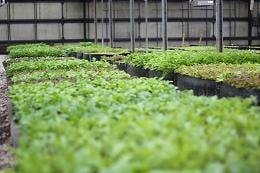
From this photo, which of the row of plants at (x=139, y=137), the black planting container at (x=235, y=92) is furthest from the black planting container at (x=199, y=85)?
the row of plants at (x=139, y=137)

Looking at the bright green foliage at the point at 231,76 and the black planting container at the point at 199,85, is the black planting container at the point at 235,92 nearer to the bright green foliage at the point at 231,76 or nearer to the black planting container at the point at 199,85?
the bright green foliage at the point at 231,76

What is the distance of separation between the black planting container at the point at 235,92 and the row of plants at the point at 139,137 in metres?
1.54

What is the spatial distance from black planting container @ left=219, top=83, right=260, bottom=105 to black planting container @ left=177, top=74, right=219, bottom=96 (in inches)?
12.9

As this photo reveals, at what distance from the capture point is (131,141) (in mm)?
2934

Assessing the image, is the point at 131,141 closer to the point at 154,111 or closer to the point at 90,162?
the point at 90,162

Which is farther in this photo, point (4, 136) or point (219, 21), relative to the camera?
point (219, 21)

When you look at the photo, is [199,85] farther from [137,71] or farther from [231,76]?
[137,71]

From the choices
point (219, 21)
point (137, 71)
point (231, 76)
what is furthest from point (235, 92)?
point (219, 21)

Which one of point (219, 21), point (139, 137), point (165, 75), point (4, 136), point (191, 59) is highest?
point (219, 21)

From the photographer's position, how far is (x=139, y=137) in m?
3.05

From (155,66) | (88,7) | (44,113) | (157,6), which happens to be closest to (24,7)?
(88,7)

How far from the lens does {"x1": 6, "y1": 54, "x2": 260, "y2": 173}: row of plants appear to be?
8.48 feet

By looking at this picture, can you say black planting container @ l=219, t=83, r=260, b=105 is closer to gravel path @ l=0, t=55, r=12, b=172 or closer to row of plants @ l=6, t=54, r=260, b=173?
row of plants @ l=6, t=54, r=260, b=173

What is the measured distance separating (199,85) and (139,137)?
5.45m
